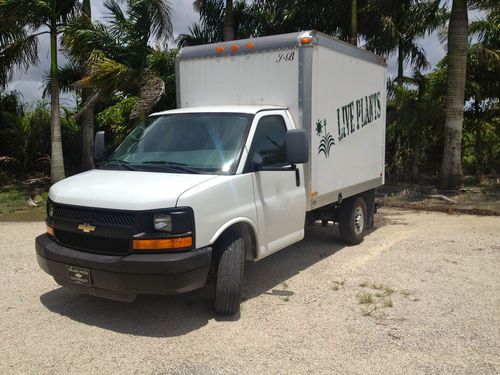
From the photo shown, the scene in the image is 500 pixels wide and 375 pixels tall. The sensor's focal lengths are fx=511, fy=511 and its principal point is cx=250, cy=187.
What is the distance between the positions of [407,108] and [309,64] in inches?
394

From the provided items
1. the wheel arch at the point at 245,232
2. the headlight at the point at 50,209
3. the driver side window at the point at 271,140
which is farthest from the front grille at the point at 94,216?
the driver side window at the point at 271,140

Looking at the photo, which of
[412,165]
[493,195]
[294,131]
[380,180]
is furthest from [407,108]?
Answer: [294,131]

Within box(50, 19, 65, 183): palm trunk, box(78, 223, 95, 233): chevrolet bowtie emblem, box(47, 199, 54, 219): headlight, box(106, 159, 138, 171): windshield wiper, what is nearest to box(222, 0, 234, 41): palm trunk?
box(50, 19, 65, 183): palm trunk

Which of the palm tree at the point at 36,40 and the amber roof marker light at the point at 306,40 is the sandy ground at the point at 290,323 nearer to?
the amber roof marker light at the point at 306,40

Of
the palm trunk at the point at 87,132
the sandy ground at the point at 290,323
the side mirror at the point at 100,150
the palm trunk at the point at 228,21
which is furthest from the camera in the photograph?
the palm trunk at the point at 228,21

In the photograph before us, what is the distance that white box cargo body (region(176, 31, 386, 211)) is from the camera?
6.08 metres

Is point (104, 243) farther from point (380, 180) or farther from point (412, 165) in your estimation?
point (412, 165)

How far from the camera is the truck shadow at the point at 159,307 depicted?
4.79 m

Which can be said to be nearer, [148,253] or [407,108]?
[148,253]

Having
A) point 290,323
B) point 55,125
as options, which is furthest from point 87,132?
point 290,323

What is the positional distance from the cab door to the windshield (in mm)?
216

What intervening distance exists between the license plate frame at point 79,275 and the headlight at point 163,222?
0.79 meters

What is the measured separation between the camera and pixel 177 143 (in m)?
5.54

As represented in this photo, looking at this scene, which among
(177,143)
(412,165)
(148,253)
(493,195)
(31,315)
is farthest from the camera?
(412,165)
